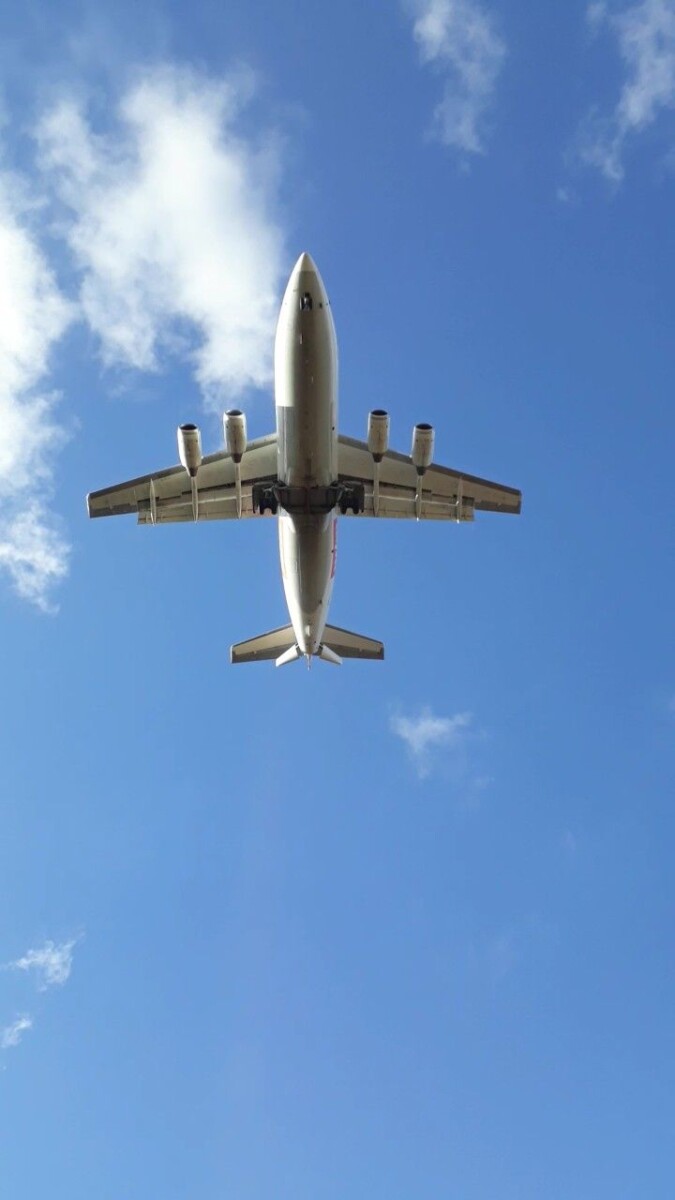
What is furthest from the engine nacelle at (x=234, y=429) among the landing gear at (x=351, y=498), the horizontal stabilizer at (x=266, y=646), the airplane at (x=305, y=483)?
the horizontal stabilizer at (x=266, y=646)

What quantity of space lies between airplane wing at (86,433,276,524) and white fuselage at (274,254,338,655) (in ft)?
8.92

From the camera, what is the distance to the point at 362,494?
26.4 metres

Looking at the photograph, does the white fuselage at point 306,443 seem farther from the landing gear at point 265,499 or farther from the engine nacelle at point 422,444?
the engine nacelle at point 422,444

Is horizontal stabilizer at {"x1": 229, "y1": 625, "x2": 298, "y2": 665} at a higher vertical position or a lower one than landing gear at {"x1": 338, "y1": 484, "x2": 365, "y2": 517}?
higher

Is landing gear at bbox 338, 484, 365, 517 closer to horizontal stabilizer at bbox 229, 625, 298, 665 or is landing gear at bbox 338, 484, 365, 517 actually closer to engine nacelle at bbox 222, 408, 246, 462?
engine nacelle at bbox 222, 408, 246, 462

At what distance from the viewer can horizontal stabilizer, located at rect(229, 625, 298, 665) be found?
31922 millimetres

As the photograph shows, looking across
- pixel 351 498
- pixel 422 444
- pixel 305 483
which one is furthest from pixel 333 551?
pixel 422 444

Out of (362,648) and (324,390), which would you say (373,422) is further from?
(362,648)

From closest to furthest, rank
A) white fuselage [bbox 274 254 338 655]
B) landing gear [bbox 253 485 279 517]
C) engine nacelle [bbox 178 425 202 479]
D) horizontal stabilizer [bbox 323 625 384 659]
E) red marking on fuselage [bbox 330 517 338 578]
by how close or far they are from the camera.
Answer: white fuselage [bbox 274 254 338 655] < engine nacelle [bbox 178 425 202 479] < landing gear [bbox 253 485 279 517] < red marking on fuselage [bbox 330 517 338 578] < horizontal stabilizer [bbox 323 625 384 659]

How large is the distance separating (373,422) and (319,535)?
3239 millimetres

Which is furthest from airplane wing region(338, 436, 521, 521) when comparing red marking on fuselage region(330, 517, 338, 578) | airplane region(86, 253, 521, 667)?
red marking on fuselage region(330, 517, 338, 578)

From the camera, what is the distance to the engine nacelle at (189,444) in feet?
80.2

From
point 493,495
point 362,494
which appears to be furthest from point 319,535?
point 493,495

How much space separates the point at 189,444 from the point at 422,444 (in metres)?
5.98
